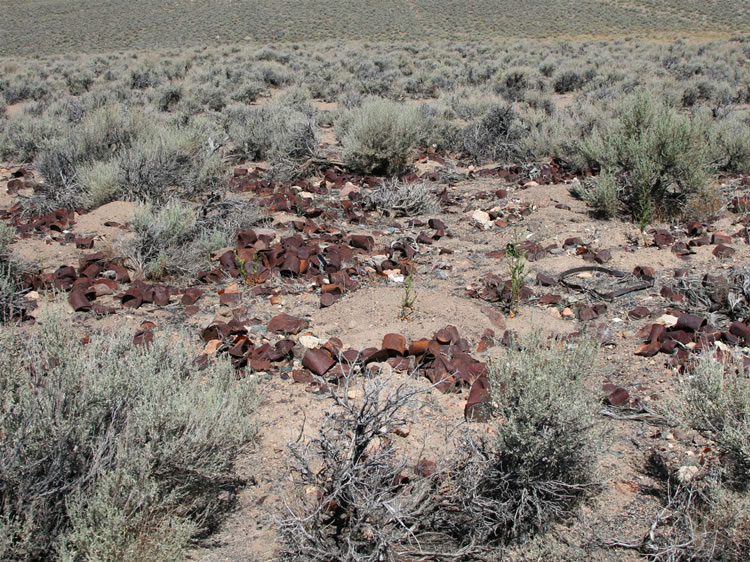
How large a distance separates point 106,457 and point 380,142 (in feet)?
21.9

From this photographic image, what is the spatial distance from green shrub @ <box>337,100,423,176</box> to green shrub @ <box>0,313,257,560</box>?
6020 millimetres

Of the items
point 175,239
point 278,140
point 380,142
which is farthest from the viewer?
point 278,140

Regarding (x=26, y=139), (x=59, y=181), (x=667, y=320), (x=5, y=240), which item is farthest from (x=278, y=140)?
(x=667, y=320)

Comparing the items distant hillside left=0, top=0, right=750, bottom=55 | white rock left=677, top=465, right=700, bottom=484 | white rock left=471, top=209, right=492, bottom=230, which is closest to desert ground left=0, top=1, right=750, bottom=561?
white rock left=677, top=465, right=700, bottom=484

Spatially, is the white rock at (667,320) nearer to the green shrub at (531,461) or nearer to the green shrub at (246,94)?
the green shrub at (531,461)

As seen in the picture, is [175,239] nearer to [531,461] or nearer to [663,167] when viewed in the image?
[531,461]

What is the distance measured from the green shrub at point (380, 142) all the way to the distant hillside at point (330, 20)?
3118cm

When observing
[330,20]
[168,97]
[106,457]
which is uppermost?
[330,20]

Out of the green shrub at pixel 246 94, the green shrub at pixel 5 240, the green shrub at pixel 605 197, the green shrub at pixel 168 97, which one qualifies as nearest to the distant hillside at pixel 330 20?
the green shrub at pixel 168 97

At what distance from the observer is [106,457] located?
2258 millimetres

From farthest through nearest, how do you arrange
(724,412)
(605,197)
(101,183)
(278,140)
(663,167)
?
(278,140)
(101,183)
(663,167)
(605,197)
(724,412)

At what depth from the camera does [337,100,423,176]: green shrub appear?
838 cm

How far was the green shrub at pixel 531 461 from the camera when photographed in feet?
8.10

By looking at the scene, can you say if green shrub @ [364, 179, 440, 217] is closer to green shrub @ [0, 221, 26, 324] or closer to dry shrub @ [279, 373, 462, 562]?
green shrub @ [0, 221, 26, 324]
